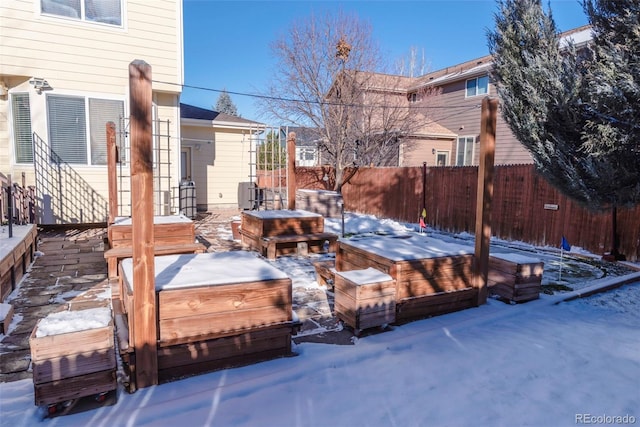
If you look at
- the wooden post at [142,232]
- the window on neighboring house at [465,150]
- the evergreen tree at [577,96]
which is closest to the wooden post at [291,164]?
the evergreen tree at [577,96]

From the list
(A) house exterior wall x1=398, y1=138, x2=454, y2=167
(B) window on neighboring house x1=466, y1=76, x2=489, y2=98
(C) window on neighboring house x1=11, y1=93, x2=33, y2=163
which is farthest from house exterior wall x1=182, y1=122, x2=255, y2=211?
(B) window on neighboring house x1=466, y1=76, x2=489, y2=98

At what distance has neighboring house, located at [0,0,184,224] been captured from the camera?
7.63 m

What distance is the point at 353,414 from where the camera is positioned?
236 centimetres

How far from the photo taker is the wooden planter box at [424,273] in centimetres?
377

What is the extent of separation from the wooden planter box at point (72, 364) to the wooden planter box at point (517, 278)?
3897mm

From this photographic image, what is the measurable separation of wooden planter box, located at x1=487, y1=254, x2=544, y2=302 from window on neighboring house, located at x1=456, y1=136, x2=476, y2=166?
1193 cm

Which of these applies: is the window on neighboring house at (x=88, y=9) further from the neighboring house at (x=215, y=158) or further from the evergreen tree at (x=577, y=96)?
the evergreen tree at (x=577, y=96)

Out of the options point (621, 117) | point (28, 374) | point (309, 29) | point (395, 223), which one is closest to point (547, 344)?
point (621, 117)

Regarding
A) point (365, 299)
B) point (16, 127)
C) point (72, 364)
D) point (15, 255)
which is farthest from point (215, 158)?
point (72, 364)

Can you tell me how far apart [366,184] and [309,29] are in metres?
6.15

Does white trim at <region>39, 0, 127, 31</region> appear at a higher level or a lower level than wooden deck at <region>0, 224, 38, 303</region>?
higher

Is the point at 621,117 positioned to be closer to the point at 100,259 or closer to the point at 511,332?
the point at 511,332

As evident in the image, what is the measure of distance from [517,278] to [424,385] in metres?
2.23

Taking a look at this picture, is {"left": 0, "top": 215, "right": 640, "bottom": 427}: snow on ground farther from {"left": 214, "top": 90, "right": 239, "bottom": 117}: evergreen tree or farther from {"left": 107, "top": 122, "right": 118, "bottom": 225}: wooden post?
{"left": 214, "top": 90, "right": 239, "bottom": 117}: evergreen tree
